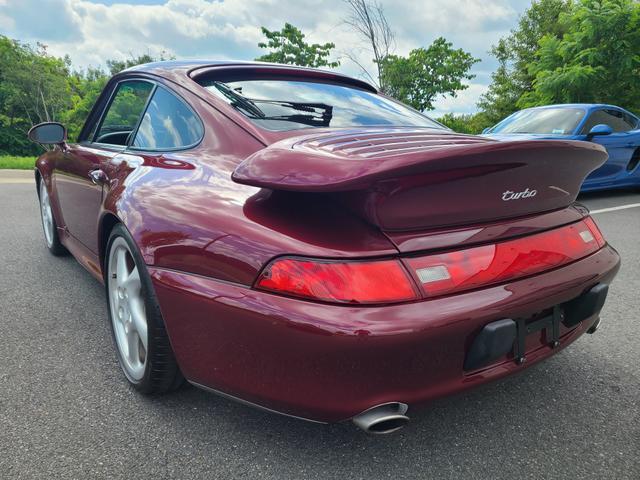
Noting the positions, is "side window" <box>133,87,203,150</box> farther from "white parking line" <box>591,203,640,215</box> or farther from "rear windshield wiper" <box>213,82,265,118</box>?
"white parking line" <box>591,203,640,215</box>

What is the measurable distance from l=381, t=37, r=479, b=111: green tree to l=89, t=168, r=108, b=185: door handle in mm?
22456

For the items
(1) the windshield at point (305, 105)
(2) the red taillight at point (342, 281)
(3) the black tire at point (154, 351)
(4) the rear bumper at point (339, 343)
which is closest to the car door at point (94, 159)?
(1) the windshield at point (305, 105)

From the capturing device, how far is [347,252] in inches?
49.4

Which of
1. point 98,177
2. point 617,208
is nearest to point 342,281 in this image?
point 98,177

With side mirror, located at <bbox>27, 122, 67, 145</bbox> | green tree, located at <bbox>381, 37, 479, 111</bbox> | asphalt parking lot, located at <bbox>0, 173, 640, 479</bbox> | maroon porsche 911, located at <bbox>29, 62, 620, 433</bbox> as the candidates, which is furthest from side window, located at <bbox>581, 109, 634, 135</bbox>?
green tree, located at <bbox>381, 37, 479, 111</bbox>

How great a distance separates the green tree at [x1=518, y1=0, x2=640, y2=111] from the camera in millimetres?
12633

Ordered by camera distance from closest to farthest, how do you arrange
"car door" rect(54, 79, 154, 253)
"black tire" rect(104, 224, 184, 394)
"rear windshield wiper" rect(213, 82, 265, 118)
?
1. "black tire" rect(104, 224, 184, 394)
2. "rear windshield wiper" rect(213, 82, 265, 118)
3. "car door" rect(54, 79, 154, 253)

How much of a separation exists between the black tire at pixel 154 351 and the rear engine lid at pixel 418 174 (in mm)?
568

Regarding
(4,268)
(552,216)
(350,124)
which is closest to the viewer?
(552,216)

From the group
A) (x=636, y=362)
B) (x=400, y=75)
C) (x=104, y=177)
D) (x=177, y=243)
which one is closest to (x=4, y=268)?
(x=104, y=177)

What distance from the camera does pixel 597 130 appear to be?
20.2 feet

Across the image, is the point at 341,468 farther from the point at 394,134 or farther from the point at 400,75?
the point at 400,75

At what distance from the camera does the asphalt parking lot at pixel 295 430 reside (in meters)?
1.49

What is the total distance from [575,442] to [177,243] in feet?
4.97
